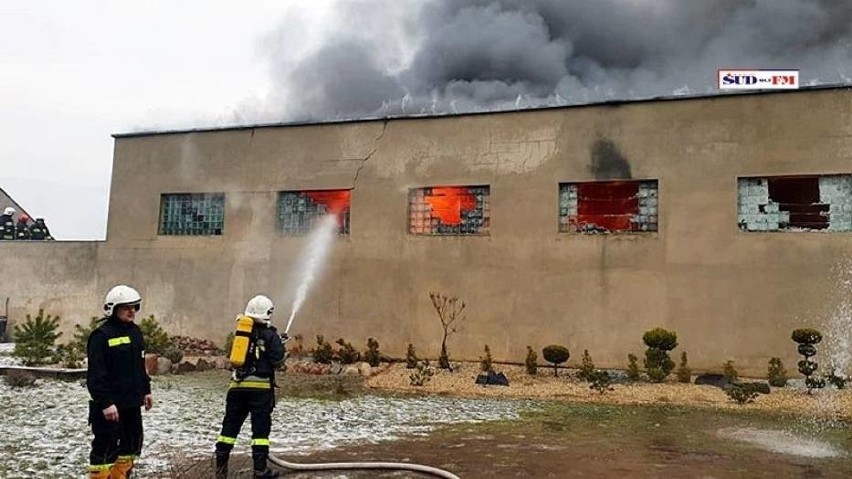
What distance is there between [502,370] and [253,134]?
9.02 m

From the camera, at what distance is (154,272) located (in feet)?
59.4

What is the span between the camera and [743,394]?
11258 millimetres

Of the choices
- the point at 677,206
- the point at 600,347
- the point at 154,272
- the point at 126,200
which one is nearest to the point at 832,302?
the point at 677,206

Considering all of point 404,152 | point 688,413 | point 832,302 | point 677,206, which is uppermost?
point 404,152

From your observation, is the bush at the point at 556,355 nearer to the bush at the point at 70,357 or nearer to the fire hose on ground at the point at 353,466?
the fire hose on ground at the point at 353,466

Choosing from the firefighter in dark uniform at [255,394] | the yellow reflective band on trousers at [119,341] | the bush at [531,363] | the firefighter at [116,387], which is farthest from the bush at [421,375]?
the yellow reflective band on trousers at [119,341]

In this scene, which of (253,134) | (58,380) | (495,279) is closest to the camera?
(58,380)

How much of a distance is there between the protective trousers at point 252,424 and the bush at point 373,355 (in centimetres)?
920

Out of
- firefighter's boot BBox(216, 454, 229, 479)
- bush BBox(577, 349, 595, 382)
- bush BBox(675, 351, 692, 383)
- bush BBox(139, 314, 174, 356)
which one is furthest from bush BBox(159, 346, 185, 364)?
bush BBox(675, 351, 692, 383)

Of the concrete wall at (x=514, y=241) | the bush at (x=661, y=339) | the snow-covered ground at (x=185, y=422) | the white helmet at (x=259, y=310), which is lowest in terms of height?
the snow-covered ground at (x=185, y=422)

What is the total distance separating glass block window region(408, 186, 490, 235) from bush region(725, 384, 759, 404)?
6274mm

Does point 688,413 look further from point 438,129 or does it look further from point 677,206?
point 438,129

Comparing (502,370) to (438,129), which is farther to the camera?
(438,129)

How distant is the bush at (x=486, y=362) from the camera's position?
1406 cm
